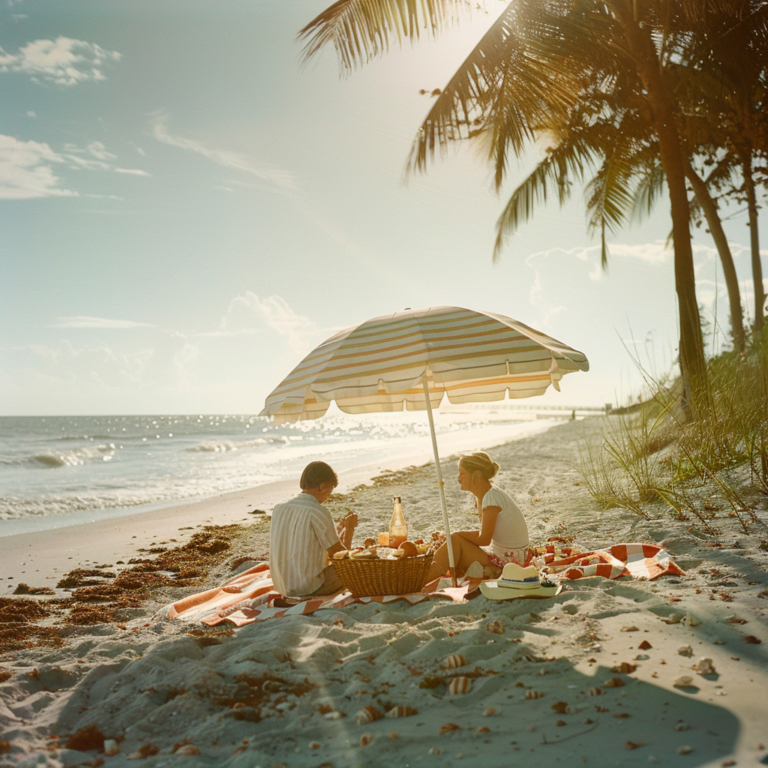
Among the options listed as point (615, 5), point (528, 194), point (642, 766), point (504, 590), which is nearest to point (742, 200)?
point (528, 194)

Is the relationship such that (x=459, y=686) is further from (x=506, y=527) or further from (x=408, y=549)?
(x=506, y=527)

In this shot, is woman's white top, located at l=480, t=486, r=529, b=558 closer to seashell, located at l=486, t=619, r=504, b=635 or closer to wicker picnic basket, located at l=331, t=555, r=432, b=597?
wicker picnic basket, located at l=331, t=555, r=432, b=597

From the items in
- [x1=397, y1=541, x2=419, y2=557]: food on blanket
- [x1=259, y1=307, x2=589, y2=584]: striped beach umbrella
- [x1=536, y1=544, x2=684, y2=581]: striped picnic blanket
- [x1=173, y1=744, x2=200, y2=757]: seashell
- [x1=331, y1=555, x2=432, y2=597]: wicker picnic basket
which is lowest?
[x1=536, y1=544, x2=684, y2=581]: striped picnic blanket

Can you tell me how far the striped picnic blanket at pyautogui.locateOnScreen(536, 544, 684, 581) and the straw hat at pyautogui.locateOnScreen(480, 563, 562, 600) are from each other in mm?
510

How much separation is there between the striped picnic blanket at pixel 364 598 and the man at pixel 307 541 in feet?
0.39

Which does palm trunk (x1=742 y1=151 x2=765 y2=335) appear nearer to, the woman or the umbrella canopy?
the woman

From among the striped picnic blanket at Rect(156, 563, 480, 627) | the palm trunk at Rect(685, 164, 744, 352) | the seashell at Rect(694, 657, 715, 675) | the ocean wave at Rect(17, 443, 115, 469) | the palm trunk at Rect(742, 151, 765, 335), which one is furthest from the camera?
the ocean wave at Rect(17, 443, 115, 469)

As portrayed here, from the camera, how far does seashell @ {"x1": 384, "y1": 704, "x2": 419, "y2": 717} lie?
251cm

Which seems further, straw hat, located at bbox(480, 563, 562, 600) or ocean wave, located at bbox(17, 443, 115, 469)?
ocean wave, located at bbox(17, 443, 115, 469)

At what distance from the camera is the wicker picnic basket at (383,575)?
13.5ft

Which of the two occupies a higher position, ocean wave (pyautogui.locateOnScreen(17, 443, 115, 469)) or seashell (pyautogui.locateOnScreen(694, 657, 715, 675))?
ocean wave (pyautogui.locateOnScreen(17, 443, 115, 469))

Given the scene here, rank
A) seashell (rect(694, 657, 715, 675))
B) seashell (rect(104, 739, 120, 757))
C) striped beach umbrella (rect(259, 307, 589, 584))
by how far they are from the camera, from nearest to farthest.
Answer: seashell (rect(104, 739, 120, 757))
seashell (rect(694, 657, 715, 675))
striped beach umbrella (rect(259, 307, 589, 584))

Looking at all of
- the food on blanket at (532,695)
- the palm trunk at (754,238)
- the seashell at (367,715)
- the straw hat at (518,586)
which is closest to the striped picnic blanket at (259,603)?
the straw hat at (518,586)

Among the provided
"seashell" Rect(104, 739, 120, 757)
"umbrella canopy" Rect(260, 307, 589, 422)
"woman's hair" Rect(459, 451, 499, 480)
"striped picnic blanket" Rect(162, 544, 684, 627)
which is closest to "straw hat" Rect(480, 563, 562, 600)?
"striped picnic blanket" Rect(162, 544, 684, 627)
